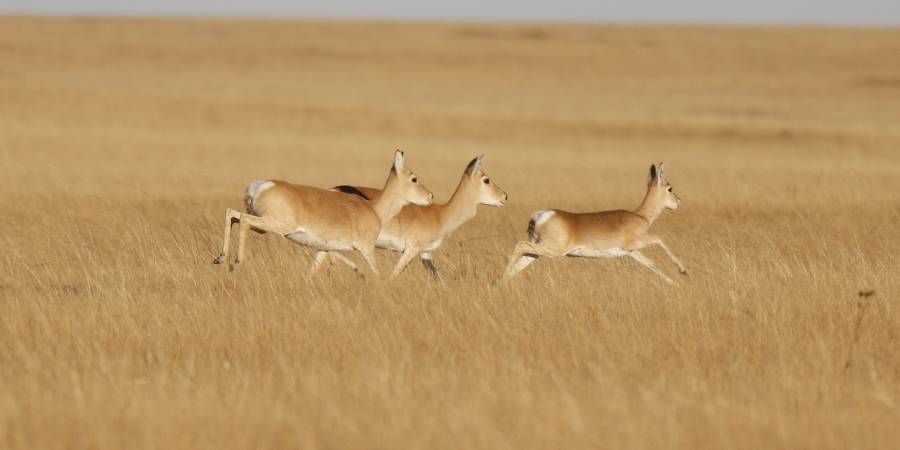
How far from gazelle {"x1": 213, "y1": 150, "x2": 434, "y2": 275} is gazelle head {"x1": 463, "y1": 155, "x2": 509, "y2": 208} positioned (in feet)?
4.49

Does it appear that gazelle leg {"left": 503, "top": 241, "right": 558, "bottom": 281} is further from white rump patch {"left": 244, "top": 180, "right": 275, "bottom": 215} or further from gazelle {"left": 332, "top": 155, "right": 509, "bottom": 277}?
white rump patch {"left": 244, "top": 180, "right": 275, "bottom": 215}

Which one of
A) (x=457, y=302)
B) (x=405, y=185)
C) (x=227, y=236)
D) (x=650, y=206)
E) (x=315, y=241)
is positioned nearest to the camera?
(x=457, y=302)

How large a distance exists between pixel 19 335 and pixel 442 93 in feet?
135

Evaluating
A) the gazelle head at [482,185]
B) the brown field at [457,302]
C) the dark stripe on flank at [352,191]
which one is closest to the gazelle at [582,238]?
the brown field at [457,302]

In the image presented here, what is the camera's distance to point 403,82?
176 feet

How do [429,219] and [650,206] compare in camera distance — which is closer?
[429,219]

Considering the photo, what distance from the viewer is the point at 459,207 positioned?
12.0 m

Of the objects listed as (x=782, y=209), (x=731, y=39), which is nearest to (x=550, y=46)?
(x=731, y=39)

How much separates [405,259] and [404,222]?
0.52 meters

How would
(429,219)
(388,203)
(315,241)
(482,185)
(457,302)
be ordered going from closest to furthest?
(457,302) < (315,241) < (388,203) < (429,219) < (482,185)

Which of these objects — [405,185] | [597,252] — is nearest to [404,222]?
[405,185]

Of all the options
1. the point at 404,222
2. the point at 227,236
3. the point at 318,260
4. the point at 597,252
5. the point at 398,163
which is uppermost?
the point at 398,163

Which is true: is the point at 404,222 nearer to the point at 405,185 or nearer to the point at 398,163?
the point at 405,185

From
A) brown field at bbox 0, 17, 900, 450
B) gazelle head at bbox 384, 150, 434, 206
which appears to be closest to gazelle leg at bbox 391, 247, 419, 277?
brown field at bbox 0, 17, 900, 450
